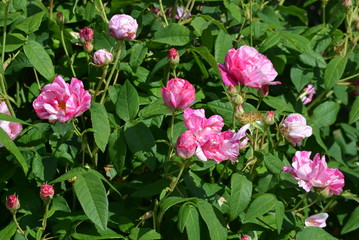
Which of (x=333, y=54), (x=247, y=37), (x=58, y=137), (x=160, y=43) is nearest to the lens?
(x=58, y=137)

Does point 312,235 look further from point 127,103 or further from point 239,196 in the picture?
point 127,103

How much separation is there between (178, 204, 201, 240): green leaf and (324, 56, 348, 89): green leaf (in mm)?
747

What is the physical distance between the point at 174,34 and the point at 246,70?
312mm

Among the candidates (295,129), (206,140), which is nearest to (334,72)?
(295,129)

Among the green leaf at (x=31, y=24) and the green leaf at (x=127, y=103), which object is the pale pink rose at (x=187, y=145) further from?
the green leaf at (x=31, y=24)

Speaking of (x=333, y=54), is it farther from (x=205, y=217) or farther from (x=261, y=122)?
(x=205, y=217)

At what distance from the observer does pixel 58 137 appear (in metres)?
1.81

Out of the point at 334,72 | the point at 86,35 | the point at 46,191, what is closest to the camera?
the point at 46,191

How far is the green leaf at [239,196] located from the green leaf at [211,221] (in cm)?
5

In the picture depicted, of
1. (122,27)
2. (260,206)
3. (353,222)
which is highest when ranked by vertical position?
(122,27)

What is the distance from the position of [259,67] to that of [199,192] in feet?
1.29

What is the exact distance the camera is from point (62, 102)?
1.58 m

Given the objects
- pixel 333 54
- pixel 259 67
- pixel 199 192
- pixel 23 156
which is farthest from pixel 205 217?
pixel 333 54

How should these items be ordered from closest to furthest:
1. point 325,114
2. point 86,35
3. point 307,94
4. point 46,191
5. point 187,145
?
point 187,145 < point 46,191 < point 86,35 < point 325,114 < point 307,94
